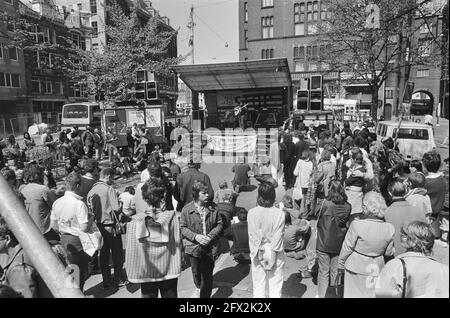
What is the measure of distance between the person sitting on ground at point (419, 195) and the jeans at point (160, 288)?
2.91 m

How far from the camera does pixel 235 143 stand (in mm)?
16094

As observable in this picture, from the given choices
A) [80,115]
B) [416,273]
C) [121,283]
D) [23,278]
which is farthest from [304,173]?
[80,115]

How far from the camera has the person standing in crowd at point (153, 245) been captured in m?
3.38

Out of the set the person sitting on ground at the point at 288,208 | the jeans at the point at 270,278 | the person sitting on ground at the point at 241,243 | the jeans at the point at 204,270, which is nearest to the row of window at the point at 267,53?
the person sitting on ground at the point at 288,208

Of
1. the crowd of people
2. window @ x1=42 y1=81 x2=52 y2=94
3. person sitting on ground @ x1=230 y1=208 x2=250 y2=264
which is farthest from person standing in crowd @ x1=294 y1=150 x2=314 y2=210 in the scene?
window @ x1=42 y1=81 x2=52 y2=94

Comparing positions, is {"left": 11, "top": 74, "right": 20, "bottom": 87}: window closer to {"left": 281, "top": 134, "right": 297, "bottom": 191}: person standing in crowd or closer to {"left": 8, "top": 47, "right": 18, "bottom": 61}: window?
{"left": 8, "top": 47, "right": 18, "bottom": 61}: window

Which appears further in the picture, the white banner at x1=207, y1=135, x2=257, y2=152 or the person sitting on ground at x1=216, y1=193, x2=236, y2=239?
the white banner at x1=207, y1=135, x2=257, y2=152

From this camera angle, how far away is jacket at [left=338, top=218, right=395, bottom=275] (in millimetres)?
3355

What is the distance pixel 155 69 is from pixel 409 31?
49.3 feet

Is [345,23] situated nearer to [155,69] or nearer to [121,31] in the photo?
[155,69]

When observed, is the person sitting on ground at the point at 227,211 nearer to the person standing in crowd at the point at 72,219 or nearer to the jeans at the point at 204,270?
the jeans at the point at 204,270

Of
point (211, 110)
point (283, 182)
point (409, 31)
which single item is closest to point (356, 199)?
point (283, 182)

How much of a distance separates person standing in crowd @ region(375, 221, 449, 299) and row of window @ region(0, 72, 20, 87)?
3849 centimetres

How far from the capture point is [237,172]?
379 inches
